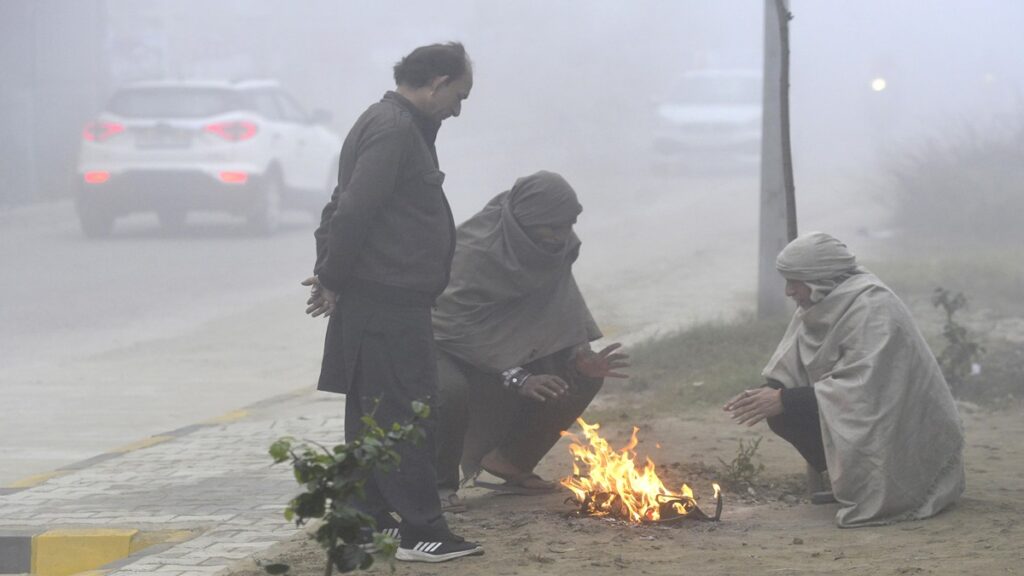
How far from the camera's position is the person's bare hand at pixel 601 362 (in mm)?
5531

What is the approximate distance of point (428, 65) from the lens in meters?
4.57

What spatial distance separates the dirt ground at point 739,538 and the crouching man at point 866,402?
0.35 feet

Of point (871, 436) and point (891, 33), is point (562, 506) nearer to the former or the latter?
point (871, 436)

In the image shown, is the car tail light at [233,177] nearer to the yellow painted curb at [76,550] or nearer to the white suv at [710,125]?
the yellow painted curb at [76,550]

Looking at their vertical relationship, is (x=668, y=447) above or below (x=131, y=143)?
below

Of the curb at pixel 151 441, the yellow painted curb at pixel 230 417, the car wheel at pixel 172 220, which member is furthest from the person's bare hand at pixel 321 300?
the car wheel at pixel 172 220

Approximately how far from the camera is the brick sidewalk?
4914 millimetres

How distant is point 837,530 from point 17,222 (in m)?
16.6

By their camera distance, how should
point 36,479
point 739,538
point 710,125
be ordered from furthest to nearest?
point 710,125 < point 36,479 < point 739,538

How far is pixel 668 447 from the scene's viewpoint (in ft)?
22.0

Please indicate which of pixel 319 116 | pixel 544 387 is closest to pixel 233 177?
pixel 319 116

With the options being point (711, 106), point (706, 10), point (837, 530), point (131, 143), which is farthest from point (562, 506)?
point (706, 10)

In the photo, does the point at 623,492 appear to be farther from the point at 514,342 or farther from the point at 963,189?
the point at 963,189

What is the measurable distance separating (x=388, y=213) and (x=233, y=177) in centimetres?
1261
